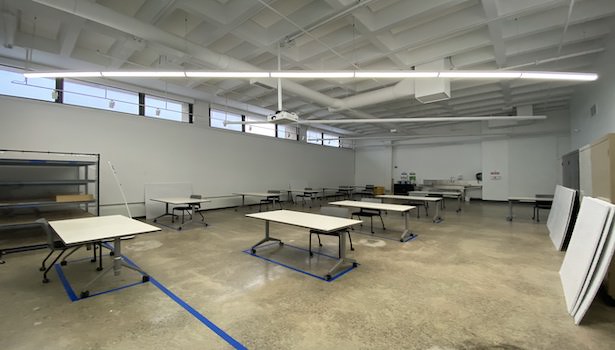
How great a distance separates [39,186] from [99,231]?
4.28 metres

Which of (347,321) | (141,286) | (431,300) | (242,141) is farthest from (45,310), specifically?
(242,141)

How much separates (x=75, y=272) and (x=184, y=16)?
13.5 ft

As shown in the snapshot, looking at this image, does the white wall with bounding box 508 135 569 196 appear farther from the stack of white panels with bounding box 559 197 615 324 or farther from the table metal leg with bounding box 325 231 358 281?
the table metal leg with bounding box 325 231 358 281

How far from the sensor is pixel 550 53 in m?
5.19

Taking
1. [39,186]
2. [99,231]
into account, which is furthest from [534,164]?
[39,186]

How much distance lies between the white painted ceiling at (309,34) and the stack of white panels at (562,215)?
2.55 meters

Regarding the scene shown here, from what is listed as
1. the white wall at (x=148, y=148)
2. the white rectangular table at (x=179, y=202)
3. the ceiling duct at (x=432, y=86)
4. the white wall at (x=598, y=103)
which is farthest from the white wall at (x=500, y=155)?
the white rectangular table at (x=179, y=202)

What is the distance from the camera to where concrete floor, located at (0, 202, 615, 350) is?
6.44ft

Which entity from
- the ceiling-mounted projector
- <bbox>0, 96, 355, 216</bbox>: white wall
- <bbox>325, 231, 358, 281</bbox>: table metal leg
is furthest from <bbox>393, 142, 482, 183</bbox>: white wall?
<bbox>325, 231, 358, 281</bbox>: table metal leg

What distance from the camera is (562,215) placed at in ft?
15.5

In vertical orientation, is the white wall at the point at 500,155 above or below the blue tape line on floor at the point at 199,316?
above

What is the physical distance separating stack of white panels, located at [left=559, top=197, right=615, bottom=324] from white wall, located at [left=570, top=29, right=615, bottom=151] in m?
4.08

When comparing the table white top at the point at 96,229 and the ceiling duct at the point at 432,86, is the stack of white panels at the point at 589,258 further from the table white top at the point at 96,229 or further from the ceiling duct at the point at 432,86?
the table white top at the point at 96,229

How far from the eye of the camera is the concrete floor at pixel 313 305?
1.96 meters
